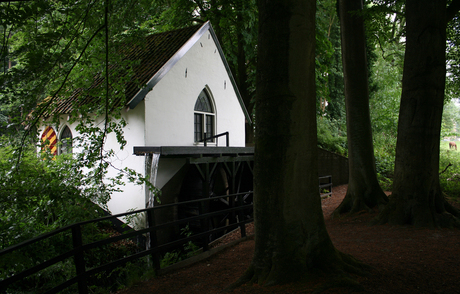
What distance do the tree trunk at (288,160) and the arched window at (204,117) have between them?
30.1 feet

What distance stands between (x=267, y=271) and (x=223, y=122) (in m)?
11.0

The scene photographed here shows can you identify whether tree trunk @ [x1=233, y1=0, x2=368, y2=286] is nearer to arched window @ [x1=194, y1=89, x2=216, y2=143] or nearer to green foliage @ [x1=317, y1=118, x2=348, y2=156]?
arched window @ [x1=194, y1=89, x2=216, y2=143]

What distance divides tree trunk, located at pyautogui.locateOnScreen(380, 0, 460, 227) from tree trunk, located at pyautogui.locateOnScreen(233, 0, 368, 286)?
3.41 meters

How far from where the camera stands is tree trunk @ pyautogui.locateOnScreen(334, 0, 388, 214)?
28.1ft

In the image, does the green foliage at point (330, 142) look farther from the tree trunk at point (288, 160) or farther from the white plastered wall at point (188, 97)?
the tree trunk at point (288, 160)

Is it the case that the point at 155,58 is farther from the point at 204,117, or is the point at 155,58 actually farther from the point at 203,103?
the point at 204,117

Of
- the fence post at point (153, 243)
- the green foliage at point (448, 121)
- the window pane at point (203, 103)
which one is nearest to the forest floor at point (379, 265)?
the fence post at point (153, 243)

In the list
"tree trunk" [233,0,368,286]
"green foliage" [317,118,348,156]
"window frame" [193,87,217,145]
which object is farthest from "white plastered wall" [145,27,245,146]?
"tree trunk" [233,0,368,286]

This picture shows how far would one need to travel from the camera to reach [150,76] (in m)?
10.6

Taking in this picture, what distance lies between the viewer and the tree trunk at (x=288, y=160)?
144 inches

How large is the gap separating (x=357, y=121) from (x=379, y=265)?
533cm

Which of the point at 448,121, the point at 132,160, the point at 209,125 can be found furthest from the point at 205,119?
the point at 448,121

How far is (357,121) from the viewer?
8773 millimetres

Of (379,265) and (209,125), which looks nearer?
(379,265)
